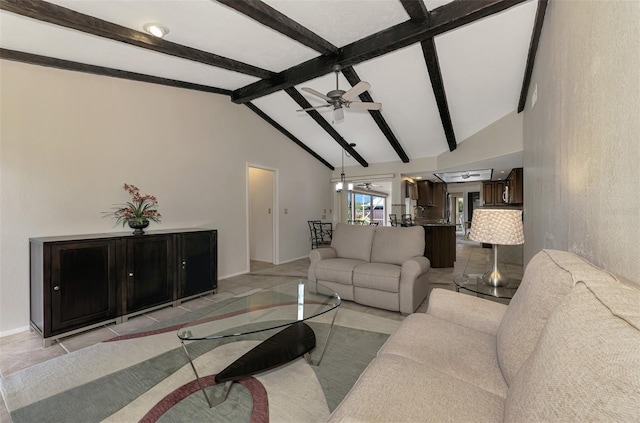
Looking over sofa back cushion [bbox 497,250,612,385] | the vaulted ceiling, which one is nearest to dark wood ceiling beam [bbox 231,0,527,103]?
the vaulted ceiling

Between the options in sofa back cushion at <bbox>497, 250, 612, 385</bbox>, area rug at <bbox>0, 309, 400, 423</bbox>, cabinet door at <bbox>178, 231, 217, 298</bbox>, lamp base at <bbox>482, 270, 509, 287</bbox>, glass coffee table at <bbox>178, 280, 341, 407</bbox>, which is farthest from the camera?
cabinet door at <bbox>178, 231, 217, 298</bbox>

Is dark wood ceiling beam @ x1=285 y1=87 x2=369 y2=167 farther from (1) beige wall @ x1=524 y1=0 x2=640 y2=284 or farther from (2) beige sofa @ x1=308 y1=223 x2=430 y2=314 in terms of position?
(1) beige wall @ x1=524 y1=0 x2=640 y2=284

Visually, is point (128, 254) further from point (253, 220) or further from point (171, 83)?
point (253, 220)

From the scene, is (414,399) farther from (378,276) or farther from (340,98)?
(340,98)

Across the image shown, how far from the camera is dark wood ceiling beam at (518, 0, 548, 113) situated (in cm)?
260

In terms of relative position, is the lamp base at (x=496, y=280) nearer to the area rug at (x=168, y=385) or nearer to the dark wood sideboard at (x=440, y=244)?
the area rug at (x=168, y=385)

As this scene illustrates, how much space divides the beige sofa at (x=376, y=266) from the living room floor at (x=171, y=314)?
17 cm

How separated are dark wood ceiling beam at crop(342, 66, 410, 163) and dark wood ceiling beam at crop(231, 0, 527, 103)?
0.30 m

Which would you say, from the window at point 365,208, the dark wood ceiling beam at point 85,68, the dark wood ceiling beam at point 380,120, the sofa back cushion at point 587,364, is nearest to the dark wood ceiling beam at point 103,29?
the dark wood ceiling beam at point 85,68

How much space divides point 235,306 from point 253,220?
422 centimetres

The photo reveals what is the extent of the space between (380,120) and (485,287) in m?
3.50

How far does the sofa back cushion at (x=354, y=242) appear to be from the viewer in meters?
3.72

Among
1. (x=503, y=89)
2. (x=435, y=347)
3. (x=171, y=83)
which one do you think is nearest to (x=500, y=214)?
(x=435, y=347)

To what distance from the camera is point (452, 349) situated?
1.40 meters
